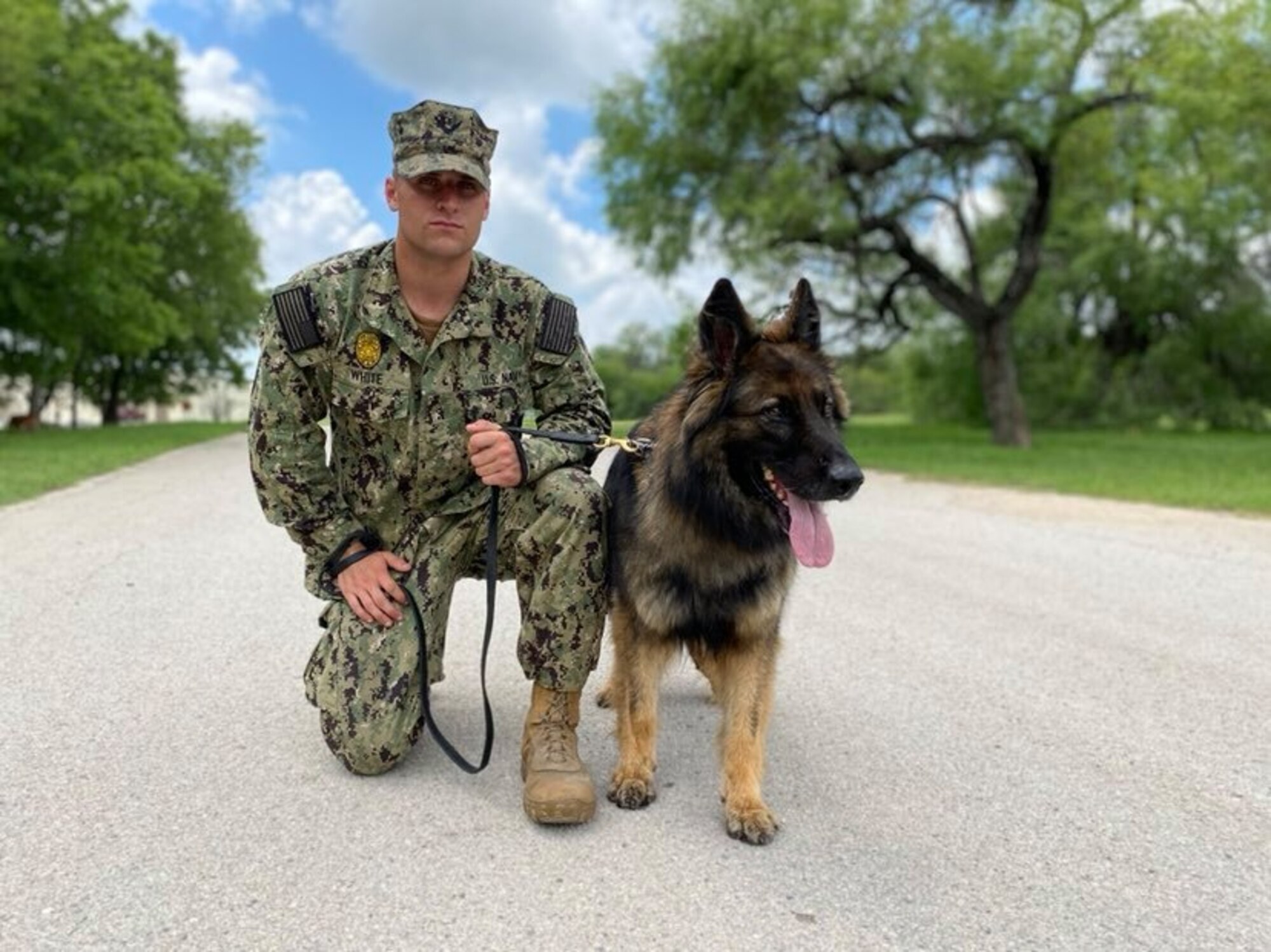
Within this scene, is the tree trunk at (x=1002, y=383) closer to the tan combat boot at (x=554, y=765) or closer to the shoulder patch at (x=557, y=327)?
the shoulder patch at (x=557, y=327)

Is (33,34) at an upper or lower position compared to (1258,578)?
upper

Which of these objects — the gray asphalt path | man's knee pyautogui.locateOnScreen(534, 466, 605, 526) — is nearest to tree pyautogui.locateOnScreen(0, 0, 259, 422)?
the gray asphalt path

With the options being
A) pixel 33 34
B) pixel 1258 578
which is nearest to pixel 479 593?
pixel 1258 578

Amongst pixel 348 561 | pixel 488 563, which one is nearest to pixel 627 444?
pixel 488 563

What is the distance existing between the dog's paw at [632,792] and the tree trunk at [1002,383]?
24608 mm

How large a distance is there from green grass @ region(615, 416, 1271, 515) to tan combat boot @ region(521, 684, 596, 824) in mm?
1533

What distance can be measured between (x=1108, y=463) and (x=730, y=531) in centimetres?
1862

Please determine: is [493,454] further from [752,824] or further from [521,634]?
[752,824]

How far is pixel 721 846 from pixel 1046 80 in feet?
74.7

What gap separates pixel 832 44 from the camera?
69.8 feet

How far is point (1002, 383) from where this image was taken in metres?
26.2

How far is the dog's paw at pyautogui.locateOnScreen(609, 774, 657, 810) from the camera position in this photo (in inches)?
124

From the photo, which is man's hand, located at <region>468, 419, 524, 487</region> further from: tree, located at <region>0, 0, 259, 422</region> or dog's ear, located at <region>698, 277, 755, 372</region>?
tree, located at <region>0, 0, 259, 422</region>

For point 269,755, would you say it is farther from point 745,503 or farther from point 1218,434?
point 1218,434
